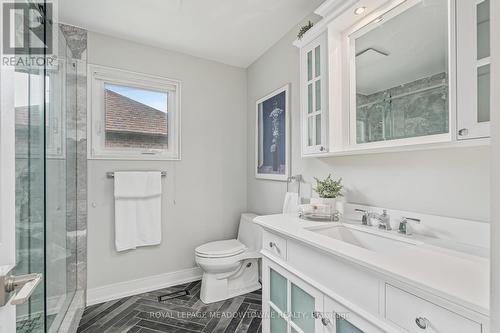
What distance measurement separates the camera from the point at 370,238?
1185mm

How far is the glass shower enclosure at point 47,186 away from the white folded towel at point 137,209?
1.16 ft

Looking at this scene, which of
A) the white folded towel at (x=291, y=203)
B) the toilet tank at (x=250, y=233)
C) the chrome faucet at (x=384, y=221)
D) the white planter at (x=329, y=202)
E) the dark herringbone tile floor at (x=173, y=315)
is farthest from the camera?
the toilet tank at (x=250, y=233)

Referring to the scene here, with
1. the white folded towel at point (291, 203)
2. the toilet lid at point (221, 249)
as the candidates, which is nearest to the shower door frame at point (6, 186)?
the toilet lid at point (221, 249)

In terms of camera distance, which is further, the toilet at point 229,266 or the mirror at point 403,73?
the toilet at point 229,266

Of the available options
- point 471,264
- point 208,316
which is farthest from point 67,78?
point 471,264

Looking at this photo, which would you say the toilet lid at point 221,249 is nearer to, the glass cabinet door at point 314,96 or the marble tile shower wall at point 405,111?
the glass cabinet door at point 314,96

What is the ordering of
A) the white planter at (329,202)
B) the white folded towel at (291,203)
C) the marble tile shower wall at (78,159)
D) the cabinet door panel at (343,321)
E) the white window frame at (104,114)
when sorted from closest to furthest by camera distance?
the cabinet door panel at (343,321), the white planter at (329,202), the white folded towel at (291,203), the marble tile shower wall at (78,159), the white window frame at (104,114)

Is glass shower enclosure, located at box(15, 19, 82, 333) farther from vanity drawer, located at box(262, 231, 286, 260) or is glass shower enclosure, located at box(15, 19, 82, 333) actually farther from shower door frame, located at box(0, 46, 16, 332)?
vanity drawer, located at box(262, 231, 286, 260)

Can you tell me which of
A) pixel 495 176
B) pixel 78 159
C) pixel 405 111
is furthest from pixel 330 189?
pixel 78 159

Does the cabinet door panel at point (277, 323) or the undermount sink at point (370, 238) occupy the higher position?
the undermount sink at point (370, 238)

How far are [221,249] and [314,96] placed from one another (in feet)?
5.25

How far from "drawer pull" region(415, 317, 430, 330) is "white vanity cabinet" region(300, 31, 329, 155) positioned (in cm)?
101

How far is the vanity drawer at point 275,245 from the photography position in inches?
49.2

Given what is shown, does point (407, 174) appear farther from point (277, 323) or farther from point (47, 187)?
point (47, 187)
